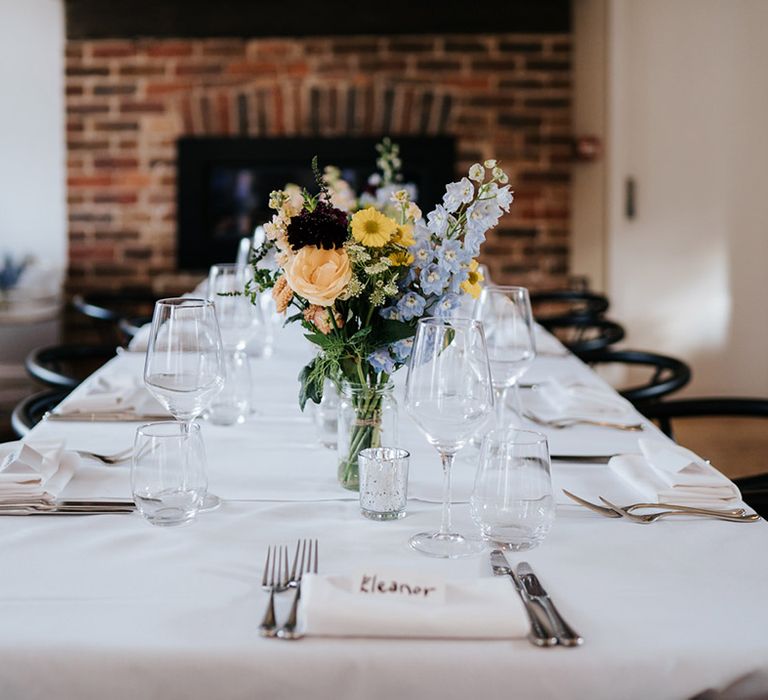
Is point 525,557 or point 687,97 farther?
point 687,97

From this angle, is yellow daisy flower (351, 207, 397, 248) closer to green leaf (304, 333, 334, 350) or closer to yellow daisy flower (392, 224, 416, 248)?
yellow daisy flower (392, 224, 416, 248)

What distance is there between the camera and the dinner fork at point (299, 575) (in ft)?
3.13

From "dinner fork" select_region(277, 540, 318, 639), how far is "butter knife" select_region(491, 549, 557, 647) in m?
0.21

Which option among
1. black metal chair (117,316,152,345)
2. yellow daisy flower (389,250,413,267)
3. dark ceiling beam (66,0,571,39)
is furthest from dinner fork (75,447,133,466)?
dark ceiling beam (66,0,571,39)

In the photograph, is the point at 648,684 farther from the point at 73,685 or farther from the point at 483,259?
the point at 483,259

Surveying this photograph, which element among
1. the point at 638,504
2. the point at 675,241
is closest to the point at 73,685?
the point at 638,504

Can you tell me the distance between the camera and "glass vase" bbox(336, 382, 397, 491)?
145 cm

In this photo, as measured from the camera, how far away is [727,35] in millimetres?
5156

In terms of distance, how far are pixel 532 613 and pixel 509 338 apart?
70 centimetres

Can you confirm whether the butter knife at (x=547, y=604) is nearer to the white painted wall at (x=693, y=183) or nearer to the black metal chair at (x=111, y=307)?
the black metal chair at (x=111, y=307)

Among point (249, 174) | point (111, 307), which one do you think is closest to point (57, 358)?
point (111, 307)

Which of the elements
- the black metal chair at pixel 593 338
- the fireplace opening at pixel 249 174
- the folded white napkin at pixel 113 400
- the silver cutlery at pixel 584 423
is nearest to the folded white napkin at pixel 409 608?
the silver cutlery at pixel 584 423

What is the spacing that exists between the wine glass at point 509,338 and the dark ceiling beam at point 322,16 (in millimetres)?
3610

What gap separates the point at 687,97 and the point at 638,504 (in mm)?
4385
